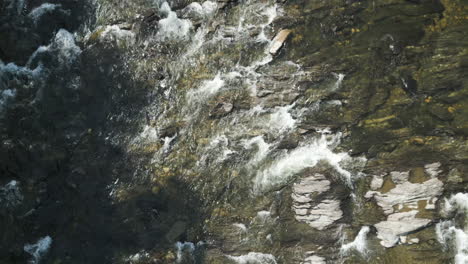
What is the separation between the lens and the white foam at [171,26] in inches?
431

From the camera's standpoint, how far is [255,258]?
9672 mm

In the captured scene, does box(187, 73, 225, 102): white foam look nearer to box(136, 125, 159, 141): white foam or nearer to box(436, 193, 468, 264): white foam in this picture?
box(136, 125, 159, 141): white foam

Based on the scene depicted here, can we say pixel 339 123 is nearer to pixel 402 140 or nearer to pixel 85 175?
pixel 402 140

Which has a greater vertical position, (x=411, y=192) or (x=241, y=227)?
(x=411, y=192)

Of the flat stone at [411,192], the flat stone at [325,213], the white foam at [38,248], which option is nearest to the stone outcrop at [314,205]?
the flat stone at [325,213]

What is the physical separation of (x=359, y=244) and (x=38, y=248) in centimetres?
698

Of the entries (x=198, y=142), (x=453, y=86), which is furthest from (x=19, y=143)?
(x=453, y=86)

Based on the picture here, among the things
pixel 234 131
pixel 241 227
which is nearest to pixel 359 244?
pixel 241 227

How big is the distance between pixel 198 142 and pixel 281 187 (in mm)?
2146

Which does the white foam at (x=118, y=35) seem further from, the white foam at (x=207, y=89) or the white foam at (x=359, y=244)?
the white foam at (x=359, y=244)

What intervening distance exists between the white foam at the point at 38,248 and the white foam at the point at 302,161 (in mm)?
4829

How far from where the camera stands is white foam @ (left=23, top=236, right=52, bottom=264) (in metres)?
10.3

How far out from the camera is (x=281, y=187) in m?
9.78

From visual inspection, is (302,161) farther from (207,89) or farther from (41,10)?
(41,10)
